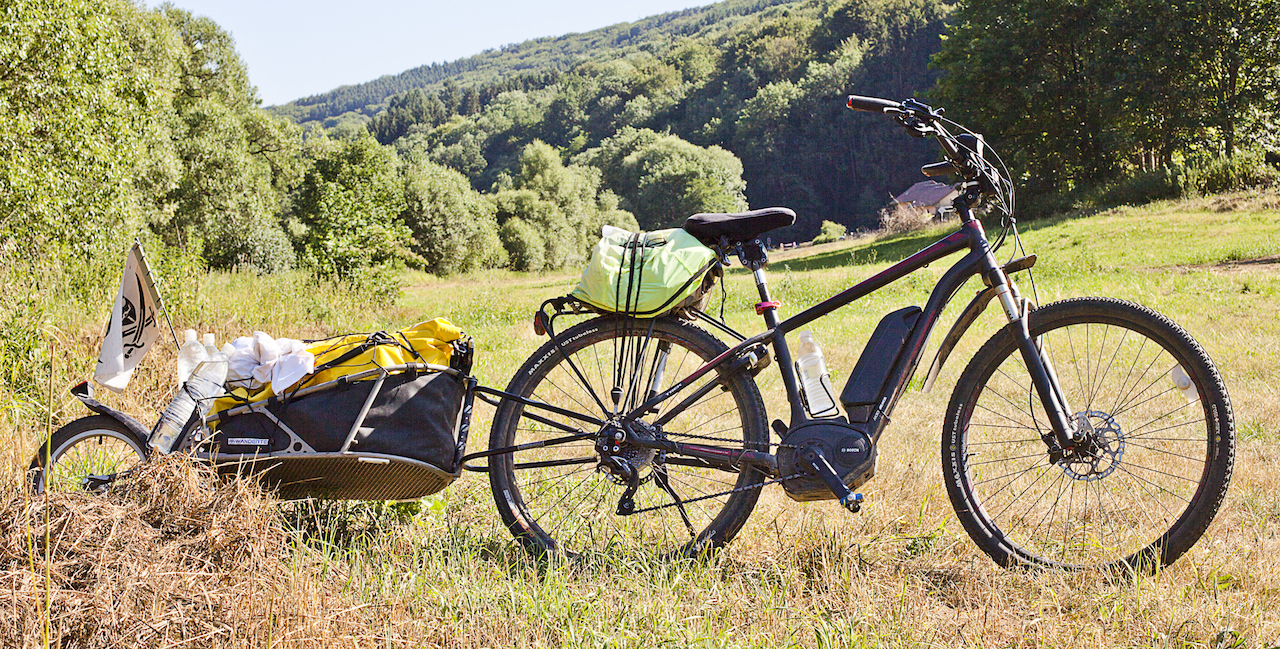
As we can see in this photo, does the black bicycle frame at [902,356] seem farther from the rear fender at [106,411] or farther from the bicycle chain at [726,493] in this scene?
the rear fender at [106,411]

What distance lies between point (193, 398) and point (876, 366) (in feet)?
8.12

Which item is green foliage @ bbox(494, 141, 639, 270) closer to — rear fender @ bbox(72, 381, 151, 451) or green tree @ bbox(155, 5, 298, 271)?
green tree @ bbox(155, 5, 298, 271)

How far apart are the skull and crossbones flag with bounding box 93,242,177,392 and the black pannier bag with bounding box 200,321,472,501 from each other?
1.35 ft

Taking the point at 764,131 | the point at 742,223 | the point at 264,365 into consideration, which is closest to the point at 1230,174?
the point at 742,223

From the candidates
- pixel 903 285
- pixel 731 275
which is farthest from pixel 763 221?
pixel 731 275

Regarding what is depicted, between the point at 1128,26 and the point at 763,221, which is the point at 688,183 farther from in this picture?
the point at 763,221

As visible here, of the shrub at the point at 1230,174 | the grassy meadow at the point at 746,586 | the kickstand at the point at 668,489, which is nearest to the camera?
the grassy meadow at the point at 746,586

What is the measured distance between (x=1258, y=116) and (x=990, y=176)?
25278 millimetres

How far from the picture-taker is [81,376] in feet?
19.0

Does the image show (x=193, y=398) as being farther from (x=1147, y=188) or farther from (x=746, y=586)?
(x=1147, y=188)

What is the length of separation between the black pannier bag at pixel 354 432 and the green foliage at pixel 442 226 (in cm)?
3829

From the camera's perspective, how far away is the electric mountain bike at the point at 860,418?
2.64 m

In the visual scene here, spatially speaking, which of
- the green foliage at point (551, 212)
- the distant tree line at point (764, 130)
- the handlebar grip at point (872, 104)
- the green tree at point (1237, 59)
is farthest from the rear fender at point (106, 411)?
the distant tree line at point (764, 130)

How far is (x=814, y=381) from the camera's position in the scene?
2904 mm
